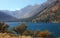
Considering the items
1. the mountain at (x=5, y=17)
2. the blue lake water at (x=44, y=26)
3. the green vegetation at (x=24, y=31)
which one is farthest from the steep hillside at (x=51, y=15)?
the mountain at (x=5, y=17)

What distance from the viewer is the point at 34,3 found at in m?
5.62

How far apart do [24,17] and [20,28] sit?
→ 47 centimetres

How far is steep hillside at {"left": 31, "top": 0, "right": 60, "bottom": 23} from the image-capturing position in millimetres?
5379

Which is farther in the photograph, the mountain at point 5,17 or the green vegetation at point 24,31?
the mountain at point 5,17

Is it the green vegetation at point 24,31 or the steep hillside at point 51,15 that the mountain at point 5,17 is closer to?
the green vegetation at point 24,31

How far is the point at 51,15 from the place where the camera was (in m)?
5.41

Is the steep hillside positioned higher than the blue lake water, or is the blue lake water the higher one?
the steep hillside

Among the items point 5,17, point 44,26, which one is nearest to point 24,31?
point 44,26

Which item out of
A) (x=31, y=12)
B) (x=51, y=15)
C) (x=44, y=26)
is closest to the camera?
(x=44, y=26)

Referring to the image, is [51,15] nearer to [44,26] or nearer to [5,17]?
[44,26]

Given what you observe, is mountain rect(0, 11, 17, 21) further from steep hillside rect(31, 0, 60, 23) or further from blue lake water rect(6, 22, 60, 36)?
steep hillside rect(31, 0, 60, 23)

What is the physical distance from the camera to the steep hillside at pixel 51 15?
538cm

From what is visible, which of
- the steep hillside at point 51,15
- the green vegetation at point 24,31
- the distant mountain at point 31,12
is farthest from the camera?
the distant mountain at point 31,12

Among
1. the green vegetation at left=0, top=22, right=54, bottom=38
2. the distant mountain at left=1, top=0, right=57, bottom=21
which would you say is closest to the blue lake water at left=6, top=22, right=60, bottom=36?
the green vegetation at left=0, top=22, right=54, bottom=38
